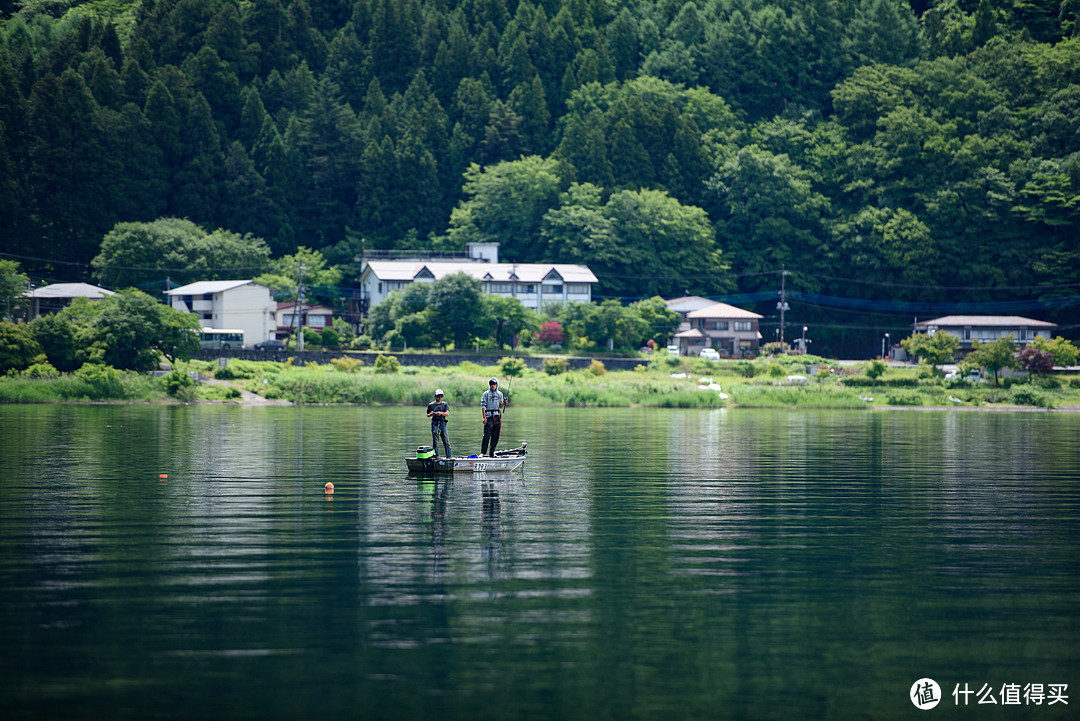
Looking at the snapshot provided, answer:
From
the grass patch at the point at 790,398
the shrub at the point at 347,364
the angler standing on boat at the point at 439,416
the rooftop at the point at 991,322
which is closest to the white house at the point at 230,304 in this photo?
the shrub at the point at 347,364

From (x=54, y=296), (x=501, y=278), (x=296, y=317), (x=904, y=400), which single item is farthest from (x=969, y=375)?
(x=54, y=296)

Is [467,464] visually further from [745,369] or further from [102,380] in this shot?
[745,369]

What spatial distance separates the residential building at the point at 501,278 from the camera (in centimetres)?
9962

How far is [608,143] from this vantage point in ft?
383

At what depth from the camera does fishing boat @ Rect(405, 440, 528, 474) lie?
25.6 meters

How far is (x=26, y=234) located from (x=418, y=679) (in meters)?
102

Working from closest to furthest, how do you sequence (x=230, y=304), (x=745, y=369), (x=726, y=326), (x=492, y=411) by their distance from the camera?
(x=492, y=411) → (x=745, y=369) → (x=230, y=304) → (x=726, y=326)

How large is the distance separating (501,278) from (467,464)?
7498cm

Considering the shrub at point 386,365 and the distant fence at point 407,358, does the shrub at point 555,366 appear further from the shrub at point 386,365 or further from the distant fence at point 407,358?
the shrub at point 386,365

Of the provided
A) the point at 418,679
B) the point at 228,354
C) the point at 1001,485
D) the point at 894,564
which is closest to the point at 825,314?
the point at 228,354

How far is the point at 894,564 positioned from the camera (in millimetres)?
16156

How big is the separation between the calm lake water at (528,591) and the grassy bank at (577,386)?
2754 cm

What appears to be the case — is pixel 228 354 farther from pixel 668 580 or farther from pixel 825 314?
pixel 668 580

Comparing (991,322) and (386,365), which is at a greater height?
(991,322)
